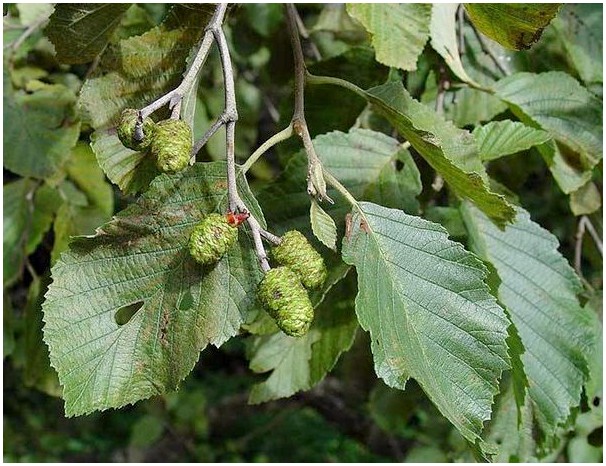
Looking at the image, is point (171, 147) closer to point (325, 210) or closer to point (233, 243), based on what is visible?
point (233, 243)

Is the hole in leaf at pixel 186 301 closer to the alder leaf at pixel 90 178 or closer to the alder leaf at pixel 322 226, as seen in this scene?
the alder leaf at pixel 322 226

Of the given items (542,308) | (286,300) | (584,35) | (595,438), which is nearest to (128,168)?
(286,300)

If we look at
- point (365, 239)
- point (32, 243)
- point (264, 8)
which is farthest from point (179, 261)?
point (264, 8)

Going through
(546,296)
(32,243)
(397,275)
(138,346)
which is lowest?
(32,243)

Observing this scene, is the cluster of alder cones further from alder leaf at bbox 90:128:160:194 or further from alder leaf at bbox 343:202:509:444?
alder leaf at bbox 90:128:160:194

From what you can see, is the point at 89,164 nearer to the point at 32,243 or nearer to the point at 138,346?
the point at 32,243

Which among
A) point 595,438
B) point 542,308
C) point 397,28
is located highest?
point 397,28
